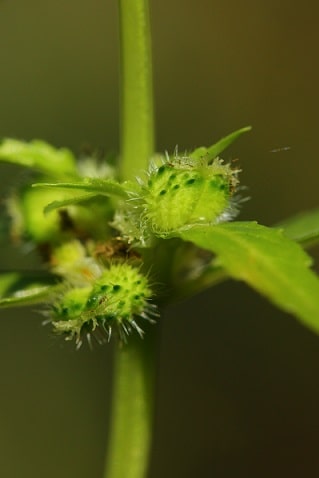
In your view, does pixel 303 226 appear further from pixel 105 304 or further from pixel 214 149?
pixel 105 304

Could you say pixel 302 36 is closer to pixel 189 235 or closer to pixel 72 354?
pixel 72 354

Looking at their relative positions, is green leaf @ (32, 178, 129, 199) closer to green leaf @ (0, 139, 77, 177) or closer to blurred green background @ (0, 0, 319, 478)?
green leaf @ (0, 139, 77, 177)

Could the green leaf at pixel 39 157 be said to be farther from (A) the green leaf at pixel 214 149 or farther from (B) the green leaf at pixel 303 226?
(B) the green leaf at pixel 303 226

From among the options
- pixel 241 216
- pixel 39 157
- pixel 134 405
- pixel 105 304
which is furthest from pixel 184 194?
pixel 241 216

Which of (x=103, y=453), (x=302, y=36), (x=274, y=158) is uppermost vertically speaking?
(x=302, y=36)

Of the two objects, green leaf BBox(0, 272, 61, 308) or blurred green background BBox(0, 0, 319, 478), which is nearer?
green leaf BBox(0, 272, 61, 308)

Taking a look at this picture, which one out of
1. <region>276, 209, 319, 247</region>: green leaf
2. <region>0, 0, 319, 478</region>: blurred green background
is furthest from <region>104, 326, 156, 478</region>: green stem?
<region>0, 0, 319, 478</region>: blurred green background

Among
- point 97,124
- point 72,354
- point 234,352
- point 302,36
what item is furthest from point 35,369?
point 302,36
